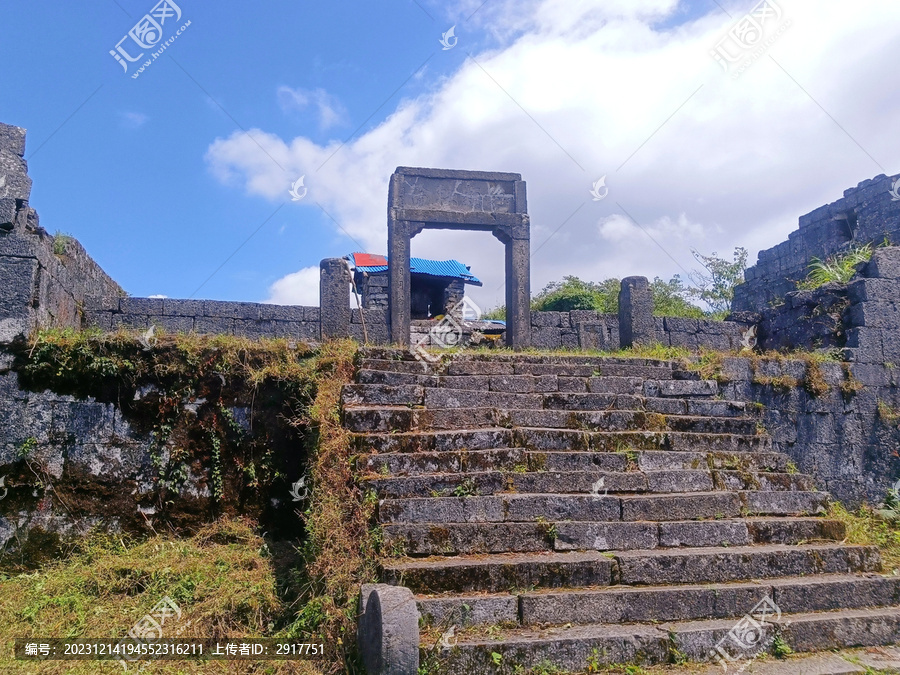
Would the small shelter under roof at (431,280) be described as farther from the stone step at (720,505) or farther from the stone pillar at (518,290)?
the stone step at (720,505)

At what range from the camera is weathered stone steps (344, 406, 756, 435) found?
227 inches

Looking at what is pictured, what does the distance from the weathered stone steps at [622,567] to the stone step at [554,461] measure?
90 centimetres

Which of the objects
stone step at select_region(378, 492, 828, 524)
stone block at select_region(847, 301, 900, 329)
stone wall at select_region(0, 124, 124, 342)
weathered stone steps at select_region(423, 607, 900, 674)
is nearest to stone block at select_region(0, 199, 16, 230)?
stone wall at select_region(0, 124, 124, 342)

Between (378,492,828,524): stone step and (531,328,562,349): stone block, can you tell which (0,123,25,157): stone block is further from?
(531,328,562,349): stone block

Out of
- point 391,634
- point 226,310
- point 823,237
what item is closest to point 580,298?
point 823,237

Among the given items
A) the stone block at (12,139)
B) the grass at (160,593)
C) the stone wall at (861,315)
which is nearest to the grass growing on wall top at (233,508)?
the grass at (160,593)

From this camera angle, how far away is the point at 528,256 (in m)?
11.3

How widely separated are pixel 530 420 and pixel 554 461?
66 cm

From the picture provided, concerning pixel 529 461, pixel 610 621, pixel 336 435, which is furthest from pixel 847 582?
pixel 336 435

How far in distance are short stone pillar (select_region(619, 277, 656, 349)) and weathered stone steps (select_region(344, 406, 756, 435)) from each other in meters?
3.36

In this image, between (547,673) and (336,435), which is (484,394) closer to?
(336,435)

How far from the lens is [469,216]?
36.5ft

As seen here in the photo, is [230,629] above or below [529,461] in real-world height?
below

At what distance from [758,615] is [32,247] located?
7181mm
